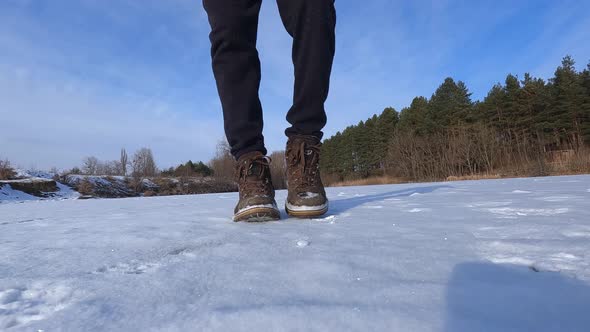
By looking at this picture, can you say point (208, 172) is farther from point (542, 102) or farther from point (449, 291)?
point (449, 291)

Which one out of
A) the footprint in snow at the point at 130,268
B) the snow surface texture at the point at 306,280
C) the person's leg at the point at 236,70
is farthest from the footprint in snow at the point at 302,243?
the person's leg at the point at 236,70

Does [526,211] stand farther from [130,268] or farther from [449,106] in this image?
[449,106]

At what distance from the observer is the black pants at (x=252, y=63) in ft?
3.20

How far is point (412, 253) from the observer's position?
0.49 metres


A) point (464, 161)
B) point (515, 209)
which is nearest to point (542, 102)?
point (464, 161)

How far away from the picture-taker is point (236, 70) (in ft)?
3.26

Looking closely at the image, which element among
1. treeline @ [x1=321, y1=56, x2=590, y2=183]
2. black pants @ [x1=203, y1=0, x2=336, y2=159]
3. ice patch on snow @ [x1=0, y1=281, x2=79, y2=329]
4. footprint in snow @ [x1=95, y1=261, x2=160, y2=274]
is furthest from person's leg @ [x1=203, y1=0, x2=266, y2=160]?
treeline @ [x1=321, y1=56, x2=590, y2=183]

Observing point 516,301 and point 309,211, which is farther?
point 309,211

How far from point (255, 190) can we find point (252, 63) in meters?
0.41

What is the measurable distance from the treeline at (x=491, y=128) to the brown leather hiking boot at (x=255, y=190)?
17658mm

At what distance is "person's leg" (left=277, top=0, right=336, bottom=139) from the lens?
98 centimetres

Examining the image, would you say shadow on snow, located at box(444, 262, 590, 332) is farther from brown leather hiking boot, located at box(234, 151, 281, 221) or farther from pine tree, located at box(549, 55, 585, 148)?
pine tree, located at box(549, 55, 585, 148)

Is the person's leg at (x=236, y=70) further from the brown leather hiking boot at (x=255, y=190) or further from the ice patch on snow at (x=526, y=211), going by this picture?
the ice patch on snow at (x=526, y=211)

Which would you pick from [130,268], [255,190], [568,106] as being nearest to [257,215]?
[255,190]
